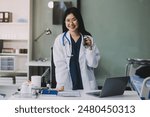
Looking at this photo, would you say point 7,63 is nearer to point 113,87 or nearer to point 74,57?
point 74,57

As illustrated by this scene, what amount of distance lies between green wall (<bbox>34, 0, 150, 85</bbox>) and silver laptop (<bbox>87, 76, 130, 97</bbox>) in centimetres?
231

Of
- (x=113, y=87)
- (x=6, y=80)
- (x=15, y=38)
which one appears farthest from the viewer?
(x=15, y=38)

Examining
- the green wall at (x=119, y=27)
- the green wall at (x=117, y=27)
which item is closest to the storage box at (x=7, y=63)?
the green wall at (x=117, y=27)

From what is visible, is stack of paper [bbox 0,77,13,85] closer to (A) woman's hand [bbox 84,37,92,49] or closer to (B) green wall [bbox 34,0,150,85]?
(B) green wall [bbox 34,0,150,85]

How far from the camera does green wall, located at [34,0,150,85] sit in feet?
13.6

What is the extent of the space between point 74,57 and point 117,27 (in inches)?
79.9

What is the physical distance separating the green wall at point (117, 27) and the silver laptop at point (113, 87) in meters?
2.31

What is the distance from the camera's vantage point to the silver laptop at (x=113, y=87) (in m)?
1.79

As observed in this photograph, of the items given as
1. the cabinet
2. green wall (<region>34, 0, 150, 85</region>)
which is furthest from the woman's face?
green wall (<region>34, 0, 150, 85</region>)

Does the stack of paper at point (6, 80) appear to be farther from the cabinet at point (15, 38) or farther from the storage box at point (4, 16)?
the storage box at point (4, 16)

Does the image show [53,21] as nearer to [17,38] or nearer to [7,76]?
[17,38]

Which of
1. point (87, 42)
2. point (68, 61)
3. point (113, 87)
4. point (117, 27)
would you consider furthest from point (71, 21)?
point (117, 27)

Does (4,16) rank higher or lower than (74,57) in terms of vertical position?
higher

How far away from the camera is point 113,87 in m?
1.85
